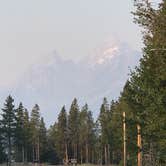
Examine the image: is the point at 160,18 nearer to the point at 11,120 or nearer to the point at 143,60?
the point at 143,60

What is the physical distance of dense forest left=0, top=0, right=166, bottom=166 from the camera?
3956 centimetres

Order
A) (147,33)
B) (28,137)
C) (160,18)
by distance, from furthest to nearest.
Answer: (28,137) < (147,33) < (160,18)

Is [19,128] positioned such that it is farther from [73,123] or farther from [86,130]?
[86,130]

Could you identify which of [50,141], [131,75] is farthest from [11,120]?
[131,75]

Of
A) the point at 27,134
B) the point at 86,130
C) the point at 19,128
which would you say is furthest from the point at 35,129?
the point at 19,128

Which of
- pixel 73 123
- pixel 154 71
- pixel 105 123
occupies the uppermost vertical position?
pixel 73 123

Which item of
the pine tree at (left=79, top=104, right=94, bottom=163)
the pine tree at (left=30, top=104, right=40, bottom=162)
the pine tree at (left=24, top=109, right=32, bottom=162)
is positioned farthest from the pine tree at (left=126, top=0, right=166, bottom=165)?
the pine tree at (left=79, top=104, right=94, bottom=163)

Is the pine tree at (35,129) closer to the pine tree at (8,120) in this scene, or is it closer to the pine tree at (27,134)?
the pine tree at (27,134)

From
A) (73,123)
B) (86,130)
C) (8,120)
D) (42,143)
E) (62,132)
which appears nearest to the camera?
(8,120)

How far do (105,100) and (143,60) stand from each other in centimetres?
10934

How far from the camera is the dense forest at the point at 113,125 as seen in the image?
1558 inches

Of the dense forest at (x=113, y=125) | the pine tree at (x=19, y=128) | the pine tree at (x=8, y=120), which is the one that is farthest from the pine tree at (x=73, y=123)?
the pine tree at (x=8, y=120)

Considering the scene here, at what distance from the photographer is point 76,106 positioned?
164750 mm

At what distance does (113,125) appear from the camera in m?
103
